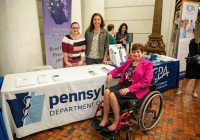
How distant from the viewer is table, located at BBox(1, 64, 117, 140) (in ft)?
5.41

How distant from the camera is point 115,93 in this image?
182 centimetres

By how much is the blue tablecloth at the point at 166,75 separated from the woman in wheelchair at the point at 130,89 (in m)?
0.91

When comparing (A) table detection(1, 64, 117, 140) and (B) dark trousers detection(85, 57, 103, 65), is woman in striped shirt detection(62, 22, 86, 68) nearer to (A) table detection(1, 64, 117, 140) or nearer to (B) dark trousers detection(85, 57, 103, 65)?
(B) dark trousers detection(85, 57, 103, 65)

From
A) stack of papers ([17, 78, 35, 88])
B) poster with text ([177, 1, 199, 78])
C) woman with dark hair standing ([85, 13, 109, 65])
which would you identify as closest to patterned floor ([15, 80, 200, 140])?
stack of papers ([17, 78, 35, 88])

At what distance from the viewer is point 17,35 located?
3.04 m

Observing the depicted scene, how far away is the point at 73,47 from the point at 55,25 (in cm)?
153

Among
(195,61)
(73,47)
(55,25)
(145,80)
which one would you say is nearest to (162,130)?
(145,80)

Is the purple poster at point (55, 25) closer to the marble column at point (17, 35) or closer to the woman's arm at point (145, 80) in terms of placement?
the marble column at point (17, 35)

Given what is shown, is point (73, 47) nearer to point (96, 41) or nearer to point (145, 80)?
point (96, 41)

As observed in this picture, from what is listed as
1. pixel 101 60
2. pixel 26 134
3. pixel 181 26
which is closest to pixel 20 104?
pixel 26 134

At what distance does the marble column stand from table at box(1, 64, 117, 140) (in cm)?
123

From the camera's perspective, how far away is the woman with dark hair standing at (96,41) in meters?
2.53

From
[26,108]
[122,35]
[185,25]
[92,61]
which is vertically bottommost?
[26,108]

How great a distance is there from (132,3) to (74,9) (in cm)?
266
